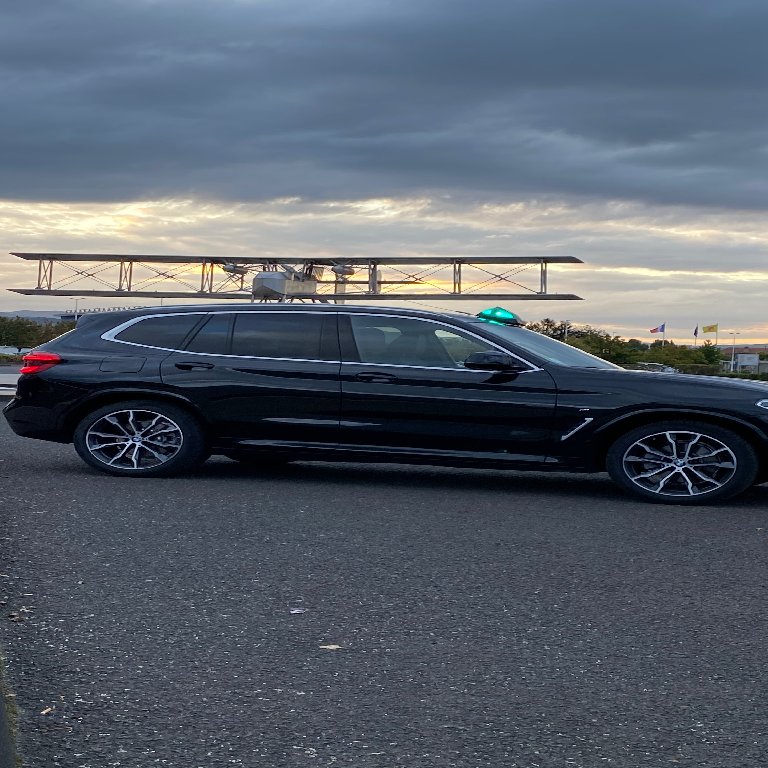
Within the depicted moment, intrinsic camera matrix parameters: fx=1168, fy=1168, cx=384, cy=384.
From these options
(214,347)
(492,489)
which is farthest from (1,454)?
(492,489)

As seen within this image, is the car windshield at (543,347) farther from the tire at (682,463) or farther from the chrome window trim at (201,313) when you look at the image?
the chrome window trim at (201,313)

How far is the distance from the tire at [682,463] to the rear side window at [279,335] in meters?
2.53

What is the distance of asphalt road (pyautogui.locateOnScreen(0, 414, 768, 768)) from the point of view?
11.0 feet

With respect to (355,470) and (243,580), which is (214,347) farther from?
(243,580)

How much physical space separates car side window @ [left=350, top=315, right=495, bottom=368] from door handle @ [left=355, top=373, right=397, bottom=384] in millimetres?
125

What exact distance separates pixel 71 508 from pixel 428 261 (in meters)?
61.9

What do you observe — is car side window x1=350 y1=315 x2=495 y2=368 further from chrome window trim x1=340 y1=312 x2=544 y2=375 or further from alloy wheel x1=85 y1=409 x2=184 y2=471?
alloy wheel x1=85 y1=409 x2=184 y2=471

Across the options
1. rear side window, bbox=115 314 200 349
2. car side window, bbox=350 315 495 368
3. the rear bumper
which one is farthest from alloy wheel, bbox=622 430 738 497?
the rear bumper

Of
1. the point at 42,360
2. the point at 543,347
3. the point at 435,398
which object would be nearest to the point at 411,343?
the point at 435,398

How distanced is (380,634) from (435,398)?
14.9 feet

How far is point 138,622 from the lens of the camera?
4.65 meters

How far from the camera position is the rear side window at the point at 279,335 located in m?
9.41

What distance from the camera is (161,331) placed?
974cm

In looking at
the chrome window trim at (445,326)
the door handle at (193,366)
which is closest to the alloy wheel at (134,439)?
the door handle at (193,366)
